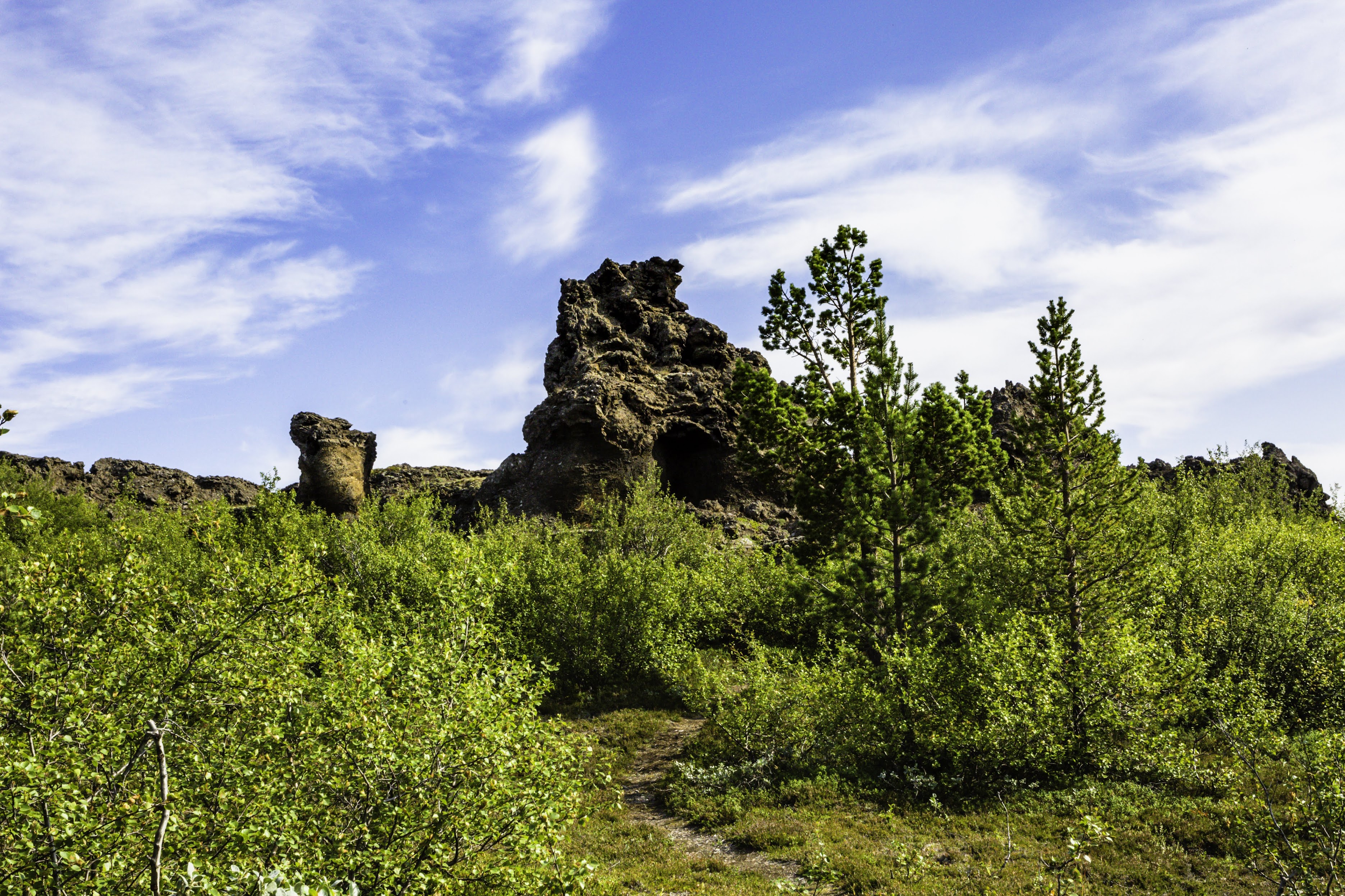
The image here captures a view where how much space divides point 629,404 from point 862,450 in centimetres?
3164

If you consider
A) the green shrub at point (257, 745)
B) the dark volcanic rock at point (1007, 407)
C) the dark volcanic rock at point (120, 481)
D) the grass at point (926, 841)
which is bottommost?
the grass at point (926, 841)

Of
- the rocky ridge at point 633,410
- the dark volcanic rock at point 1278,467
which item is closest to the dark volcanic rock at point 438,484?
the rocky ridge at point 633,410

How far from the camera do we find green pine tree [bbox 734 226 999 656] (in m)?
20.2

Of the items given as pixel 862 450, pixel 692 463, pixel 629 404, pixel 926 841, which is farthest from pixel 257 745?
pixel 692 463

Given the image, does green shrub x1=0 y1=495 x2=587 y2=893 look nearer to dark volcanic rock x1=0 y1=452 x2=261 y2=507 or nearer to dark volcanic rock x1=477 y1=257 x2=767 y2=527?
dark volcanic rock x1=477 y1=257 x2=767 y2=527

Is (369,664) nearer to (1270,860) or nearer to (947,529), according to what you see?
(1270,860)

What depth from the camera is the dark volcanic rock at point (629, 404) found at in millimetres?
49875

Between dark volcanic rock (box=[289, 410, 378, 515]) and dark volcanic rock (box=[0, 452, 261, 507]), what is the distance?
622cm

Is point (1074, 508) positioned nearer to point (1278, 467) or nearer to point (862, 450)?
point (862, 450)

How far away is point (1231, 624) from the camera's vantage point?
64.3 feet

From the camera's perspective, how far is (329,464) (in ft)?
193

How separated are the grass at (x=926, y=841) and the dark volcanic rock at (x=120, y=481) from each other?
54364 mm

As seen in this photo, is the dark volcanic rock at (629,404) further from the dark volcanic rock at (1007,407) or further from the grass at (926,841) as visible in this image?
the grass at (926,841)

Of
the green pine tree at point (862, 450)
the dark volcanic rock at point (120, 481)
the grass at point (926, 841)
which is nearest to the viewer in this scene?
the grass at point (926, 841)
